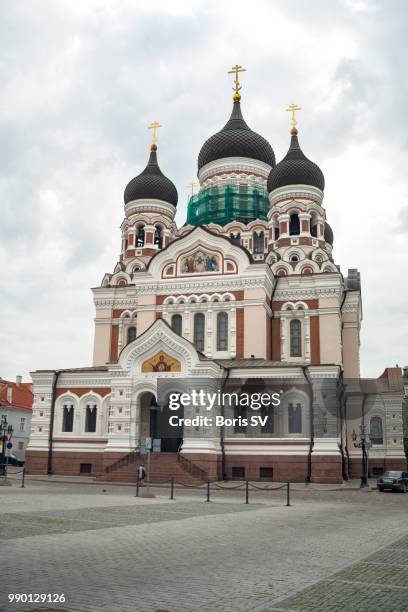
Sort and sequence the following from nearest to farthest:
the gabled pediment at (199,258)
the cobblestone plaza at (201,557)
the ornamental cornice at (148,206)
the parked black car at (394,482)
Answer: the cobblestone plaza at (201,557) < the parked black car at (394,482) < the gabled pediment at (199,258) < the ornamental cornice at (148,206)

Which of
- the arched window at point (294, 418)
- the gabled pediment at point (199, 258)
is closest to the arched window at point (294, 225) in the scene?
the gabled pediment at point (199, 258)

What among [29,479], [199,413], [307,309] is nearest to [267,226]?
[307,309]

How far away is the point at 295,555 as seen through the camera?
1019 cm

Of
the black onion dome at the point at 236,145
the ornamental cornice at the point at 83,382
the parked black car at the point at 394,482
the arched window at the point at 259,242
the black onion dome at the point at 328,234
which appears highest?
the black onion dome at the point at 236,145

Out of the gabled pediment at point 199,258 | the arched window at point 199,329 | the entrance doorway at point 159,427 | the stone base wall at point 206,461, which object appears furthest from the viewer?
the gabled pediment at point 199,258

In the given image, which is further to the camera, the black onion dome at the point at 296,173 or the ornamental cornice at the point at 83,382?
the black onion dome at the point at 296,173

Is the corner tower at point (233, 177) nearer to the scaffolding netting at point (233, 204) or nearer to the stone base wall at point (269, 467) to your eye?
the scaffolding netting at point (233, 204)

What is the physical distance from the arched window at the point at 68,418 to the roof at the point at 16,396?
23.9 meters

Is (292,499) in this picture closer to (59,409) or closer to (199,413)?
(199,413)

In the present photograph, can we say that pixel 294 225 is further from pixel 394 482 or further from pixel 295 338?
pixel 394 482

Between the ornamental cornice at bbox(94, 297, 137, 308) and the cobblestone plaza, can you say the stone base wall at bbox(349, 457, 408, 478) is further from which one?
the cobblestone plaza

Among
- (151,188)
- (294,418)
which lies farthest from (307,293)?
(151,188)

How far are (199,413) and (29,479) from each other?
8758 mm

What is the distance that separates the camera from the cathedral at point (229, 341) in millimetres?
31203
